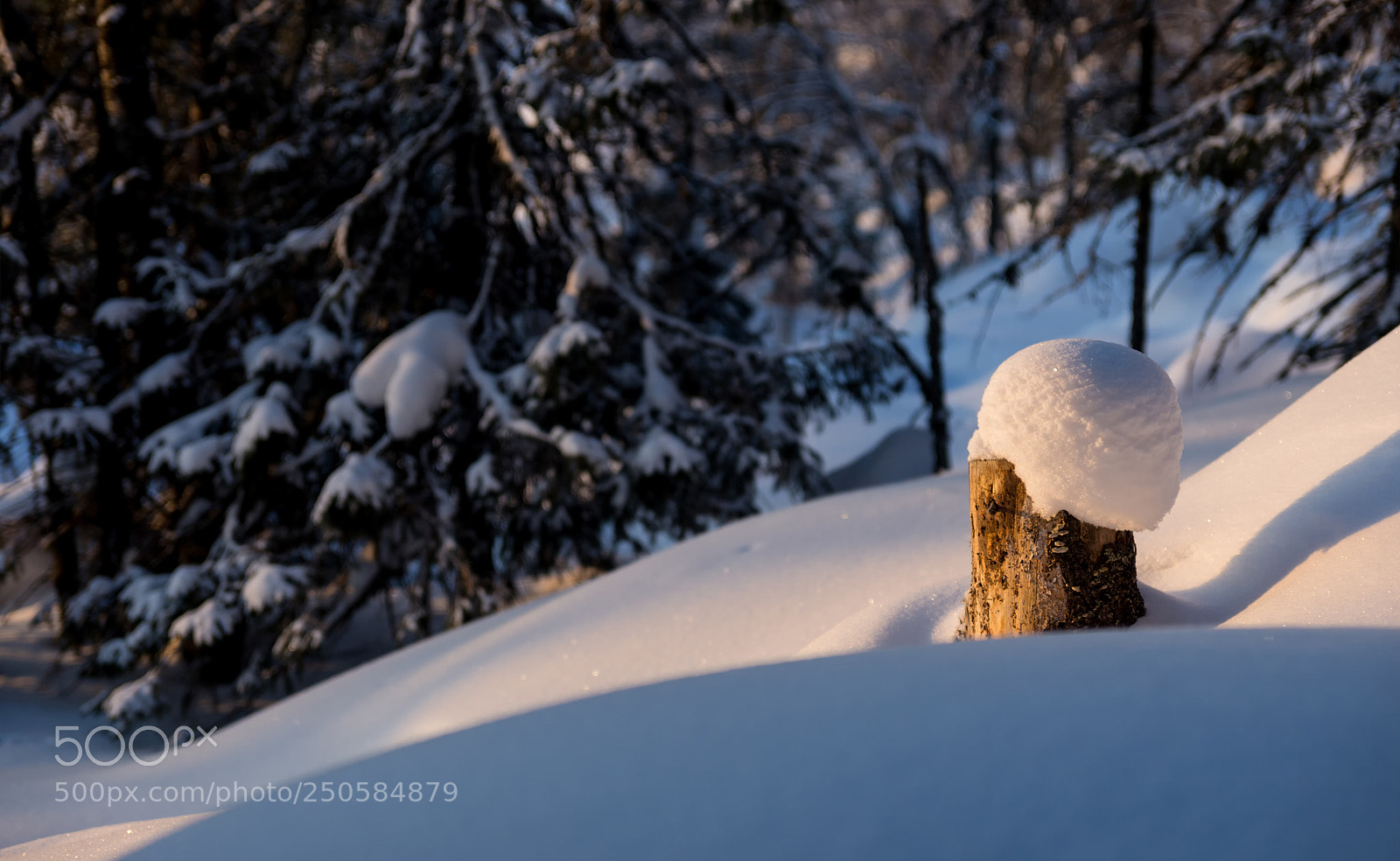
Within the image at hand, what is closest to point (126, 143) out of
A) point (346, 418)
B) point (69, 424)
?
point (69, 424)

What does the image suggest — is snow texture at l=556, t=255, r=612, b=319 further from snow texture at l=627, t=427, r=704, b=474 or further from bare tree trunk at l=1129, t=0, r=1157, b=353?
bare tree trunk at l=1129, t=0, r=1157, b=353

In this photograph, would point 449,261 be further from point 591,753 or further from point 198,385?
point 591,753

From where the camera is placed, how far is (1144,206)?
531cm

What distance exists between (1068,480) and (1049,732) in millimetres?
678

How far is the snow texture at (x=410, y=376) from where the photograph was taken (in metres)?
Answer: 4.59

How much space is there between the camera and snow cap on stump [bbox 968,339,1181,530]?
169 centimetres

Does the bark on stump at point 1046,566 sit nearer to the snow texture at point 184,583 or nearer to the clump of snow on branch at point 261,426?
the clump of snow on branch at point 261,426

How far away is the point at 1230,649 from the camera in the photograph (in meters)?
1.31

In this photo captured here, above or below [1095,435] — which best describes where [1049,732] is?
below

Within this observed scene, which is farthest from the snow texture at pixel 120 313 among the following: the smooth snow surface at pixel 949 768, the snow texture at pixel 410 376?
the smooth snow surface at pixel 949 768

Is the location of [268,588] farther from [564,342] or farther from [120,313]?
[120,313]

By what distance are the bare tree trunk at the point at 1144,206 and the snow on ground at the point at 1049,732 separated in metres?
3.35

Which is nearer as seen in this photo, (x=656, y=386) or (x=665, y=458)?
(x=665, y=458)

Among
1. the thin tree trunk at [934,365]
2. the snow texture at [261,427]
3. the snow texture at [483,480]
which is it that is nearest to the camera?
the snow texture at [261,427]
